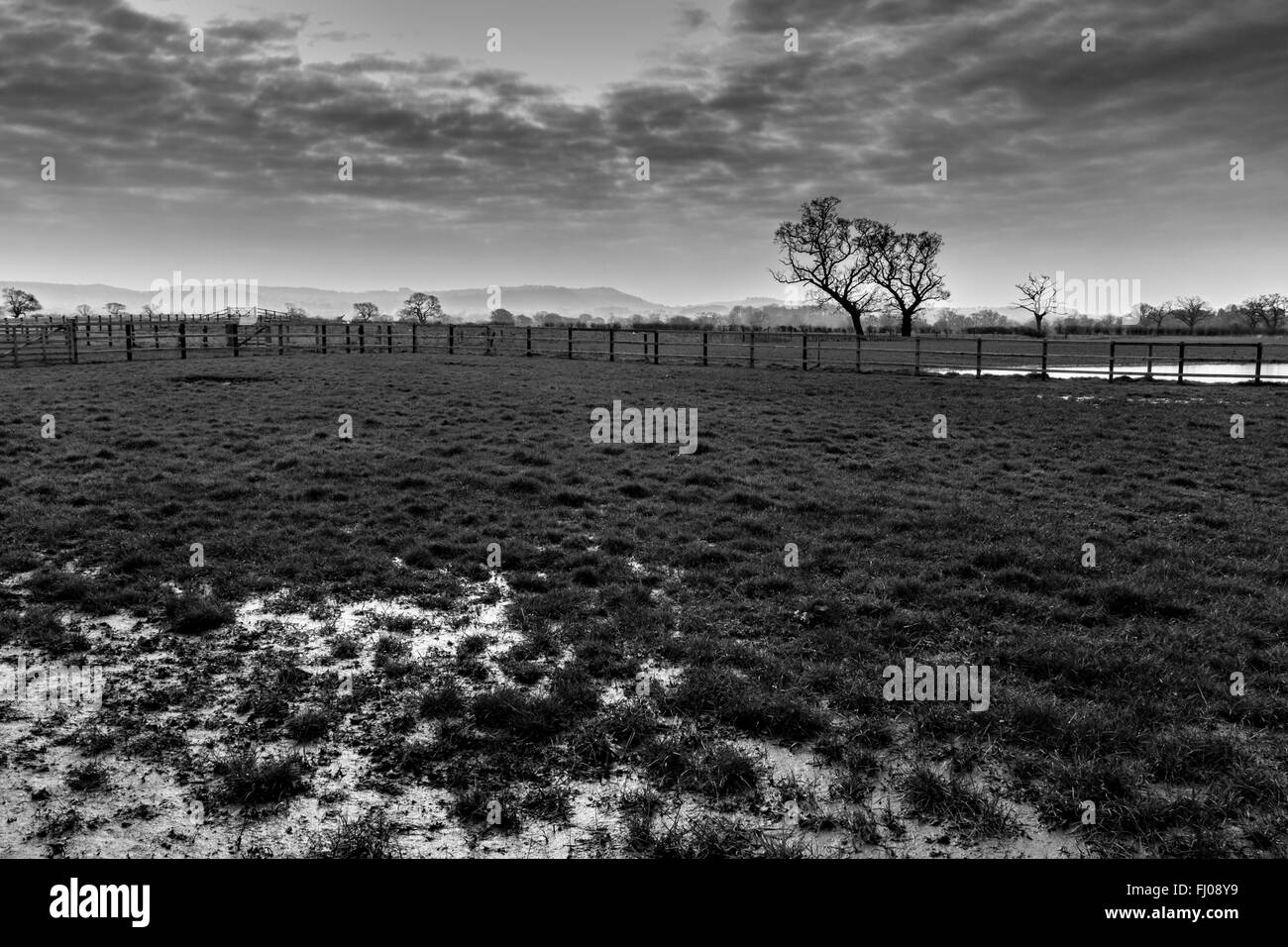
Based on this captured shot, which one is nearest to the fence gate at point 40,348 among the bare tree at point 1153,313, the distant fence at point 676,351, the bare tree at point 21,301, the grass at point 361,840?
the distant fence at point 676,351

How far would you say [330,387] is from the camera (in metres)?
20.9

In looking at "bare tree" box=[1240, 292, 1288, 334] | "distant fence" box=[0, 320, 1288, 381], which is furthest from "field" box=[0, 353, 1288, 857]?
"bare tree" box=[1240, 292, 1288, 334]

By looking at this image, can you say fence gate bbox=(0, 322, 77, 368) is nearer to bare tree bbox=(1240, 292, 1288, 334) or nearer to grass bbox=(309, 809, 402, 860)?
grass bbox=(309, 809, 402, 860)

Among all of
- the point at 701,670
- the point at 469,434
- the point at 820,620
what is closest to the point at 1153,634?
the point at 820,620

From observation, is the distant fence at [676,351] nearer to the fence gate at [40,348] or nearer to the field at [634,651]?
the fence gate at [40,348]

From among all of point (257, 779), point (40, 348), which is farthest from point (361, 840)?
point (40, 348)

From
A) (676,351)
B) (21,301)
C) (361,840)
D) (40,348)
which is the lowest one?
(361,840)

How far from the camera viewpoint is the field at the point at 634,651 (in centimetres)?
349

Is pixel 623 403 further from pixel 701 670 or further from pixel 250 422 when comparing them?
pixel 701 670

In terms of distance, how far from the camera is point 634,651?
535 centimetres

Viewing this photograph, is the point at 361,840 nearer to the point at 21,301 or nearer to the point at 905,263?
the point at 905,263

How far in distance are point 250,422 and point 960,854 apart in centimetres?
1448

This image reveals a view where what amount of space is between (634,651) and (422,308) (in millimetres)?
104360
